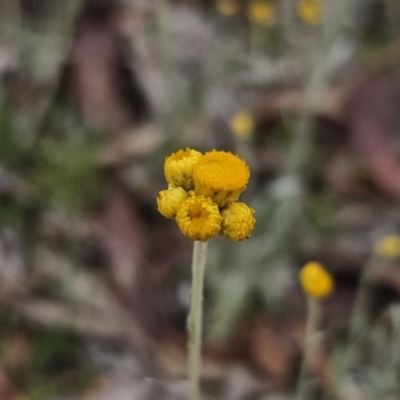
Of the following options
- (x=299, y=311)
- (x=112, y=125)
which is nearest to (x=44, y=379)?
(x=299, y=311)

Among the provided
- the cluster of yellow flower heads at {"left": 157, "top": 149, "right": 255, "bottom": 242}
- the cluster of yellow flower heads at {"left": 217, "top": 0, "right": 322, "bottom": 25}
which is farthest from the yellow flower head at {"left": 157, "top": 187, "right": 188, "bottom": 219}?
the cluster of yellow flower heads at {"left": 217, "top": 0, "right": 322, "bottom": 25}

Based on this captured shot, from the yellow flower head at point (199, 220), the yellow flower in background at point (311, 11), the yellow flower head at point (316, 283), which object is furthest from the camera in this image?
the yellow flower in background at point (311, 11)

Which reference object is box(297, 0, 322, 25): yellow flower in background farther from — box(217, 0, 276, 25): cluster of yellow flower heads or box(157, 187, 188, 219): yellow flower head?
box(157, 187, 188, 219): yellow flower head

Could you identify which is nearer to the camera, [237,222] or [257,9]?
[237,222]

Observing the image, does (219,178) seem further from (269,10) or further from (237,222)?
(269,10)

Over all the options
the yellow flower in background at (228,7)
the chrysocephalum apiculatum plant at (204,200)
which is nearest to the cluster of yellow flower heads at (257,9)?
the yellow flower in background at (228,7)

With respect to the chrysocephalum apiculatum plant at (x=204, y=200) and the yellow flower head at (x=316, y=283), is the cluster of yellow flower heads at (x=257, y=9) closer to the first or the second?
the yellow flower head at (x=316, y=283)

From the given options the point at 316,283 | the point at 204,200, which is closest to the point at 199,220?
the point at 204,200
